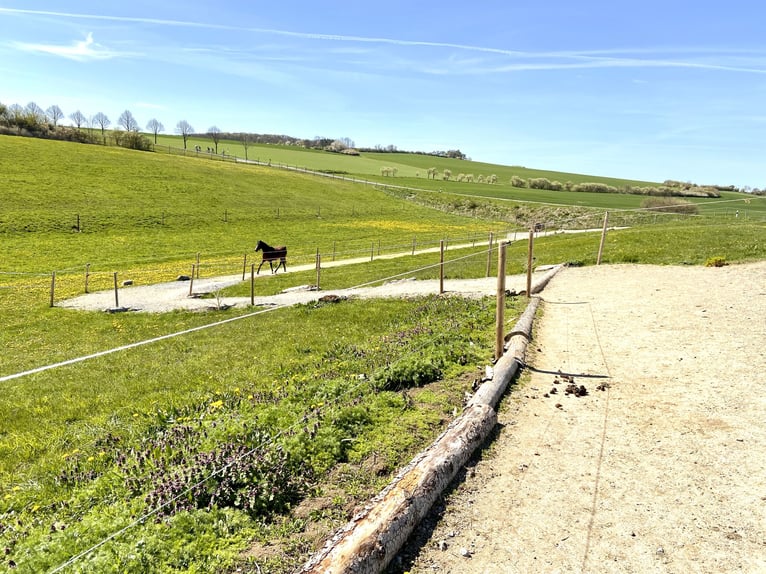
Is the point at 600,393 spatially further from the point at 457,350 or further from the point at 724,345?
the point at 724,345

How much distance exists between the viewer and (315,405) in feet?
24.2

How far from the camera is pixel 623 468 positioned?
5762mm

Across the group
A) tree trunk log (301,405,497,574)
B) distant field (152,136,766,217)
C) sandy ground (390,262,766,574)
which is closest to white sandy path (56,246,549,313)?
sandy ground (390,262,766,574)

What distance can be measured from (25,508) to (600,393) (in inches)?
332

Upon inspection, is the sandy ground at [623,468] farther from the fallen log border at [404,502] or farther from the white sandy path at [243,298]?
the white sandy path at [243,298]

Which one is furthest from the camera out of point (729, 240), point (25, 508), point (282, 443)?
point (729, 240)

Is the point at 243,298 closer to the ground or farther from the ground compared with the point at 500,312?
closer to the ground

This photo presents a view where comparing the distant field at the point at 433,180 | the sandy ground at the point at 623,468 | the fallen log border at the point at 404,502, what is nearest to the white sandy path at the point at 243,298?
the sandy ground at the point at 623,468

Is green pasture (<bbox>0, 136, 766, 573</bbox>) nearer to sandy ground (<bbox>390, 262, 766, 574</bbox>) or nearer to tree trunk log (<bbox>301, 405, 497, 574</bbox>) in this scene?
tree trunk log (<bbox>301, 405, 497, 574</bbox>)

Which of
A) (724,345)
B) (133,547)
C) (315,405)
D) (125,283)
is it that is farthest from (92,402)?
(125,283)

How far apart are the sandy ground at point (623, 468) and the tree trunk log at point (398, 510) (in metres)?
0.20

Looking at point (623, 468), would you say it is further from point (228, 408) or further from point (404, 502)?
point (228, 408)

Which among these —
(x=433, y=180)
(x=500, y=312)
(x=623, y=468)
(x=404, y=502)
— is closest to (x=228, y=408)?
(x=404, y=502)

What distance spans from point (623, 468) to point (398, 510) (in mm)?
3122
